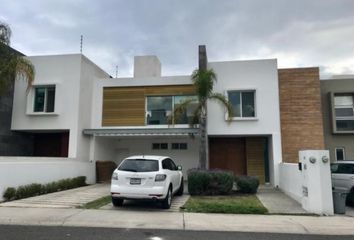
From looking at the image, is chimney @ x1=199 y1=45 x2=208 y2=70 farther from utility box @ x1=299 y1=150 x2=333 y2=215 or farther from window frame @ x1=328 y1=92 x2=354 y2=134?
window frame @ x1=328 y1=92 x2=354 y2=134

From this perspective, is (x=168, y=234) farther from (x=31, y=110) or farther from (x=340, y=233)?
(x=31, y=110)

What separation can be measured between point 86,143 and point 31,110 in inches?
144

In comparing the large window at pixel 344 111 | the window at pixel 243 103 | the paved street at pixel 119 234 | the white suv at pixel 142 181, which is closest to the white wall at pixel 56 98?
the white suv at pixel 142 181

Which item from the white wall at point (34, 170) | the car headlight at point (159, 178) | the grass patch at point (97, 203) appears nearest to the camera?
the car headlight at point (159, 178)

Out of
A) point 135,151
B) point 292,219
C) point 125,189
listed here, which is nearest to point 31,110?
point 135,151

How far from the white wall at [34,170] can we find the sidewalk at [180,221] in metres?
2.41

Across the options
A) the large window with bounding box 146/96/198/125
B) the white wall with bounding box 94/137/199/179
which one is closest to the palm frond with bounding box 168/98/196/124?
the large window with bounding box 146/96/198/125

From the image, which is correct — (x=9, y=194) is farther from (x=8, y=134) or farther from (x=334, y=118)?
(x=334, y=118)

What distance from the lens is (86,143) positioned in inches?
779

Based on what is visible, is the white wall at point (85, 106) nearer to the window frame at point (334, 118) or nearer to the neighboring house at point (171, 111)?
the neighboring house at point (171, 111)

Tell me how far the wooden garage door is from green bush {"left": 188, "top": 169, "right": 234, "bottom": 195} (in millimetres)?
6585

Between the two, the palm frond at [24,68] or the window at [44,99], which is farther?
the window at [44,99]

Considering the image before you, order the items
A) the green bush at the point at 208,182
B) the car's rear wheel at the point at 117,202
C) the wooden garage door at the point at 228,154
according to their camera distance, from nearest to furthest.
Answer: the car's rear wheel at the point at 117,202 → the green bush at the point at 208,182 → the wooden garage door at the point at 228,154

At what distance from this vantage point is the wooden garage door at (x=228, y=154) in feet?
68.3
